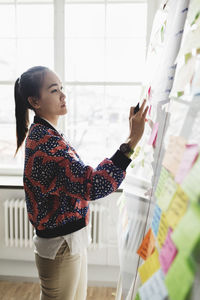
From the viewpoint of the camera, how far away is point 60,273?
123cm

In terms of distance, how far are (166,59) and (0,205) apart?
5.86ft

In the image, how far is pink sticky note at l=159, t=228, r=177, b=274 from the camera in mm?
560

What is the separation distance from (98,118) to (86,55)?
0.50m

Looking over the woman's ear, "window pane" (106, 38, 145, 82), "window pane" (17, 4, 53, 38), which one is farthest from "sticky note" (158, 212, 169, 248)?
"window pane" (17, 4, 53, 38)

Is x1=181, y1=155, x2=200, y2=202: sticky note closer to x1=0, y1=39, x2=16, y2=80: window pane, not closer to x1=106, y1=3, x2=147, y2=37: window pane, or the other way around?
x1=106, y1=3, x2=147, y2=37: window pane

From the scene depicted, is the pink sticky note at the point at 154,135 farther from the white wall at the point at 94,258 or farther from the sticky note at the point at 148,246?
the white wall at the point at 94,258

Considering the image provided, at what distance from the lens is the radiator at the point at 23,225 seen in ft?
6.99

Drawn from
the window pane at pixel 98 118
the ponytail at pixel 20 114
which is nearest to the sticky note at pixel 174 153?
the ponytail at pixel 20 114

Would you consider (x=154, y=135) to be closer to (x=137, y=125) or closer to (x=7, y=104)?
(x=137, y=125)

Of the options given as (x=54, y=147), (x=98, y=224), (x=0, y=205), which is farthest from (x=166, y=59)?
(x=0, y=205)

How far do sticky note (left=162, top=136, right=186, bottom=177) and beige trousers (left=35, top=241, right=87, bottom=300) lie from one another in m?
0.72

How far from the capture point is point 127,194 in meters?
1.24

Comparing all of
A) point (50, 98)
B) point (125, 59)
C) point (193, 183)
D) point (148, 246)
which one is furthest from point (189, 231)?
point (125, 59)

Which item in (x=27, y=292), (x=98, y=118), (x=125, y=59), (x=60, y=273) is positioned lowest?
(x=27, y=292)
